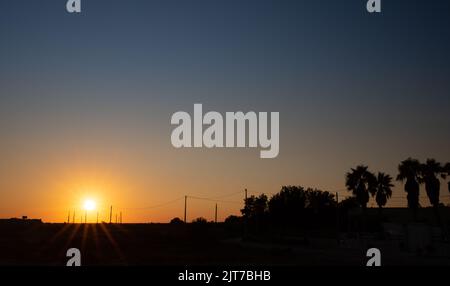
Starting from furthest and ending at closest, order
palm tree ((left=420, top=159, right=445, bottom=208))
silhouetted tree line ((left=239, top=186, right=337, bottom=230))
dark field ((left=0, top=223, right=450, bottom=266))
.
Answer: silhouetted tree line ((left=239, top=186, right=337, bottom=230)), palm tree ((left=420, top=159, right=445, bottom=208)), dark field ((left=0, top=223, right=450, bottom=266))

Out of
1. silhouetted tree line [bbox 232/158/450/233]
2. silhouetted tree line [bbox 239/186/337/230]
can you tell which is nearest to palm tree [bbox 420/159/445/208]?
silhouetted tree line [bbox 232/158/450/233]

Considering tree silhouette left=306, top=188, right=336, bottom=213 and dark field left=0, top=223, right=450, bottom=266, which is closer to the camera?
dark field left=0, top=223, right=450, bottom=266

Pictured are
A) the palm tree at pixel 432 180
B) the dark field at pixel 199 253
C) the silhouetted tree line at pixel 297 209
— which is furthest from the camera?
the silhouetted tree line at pixel 297 209

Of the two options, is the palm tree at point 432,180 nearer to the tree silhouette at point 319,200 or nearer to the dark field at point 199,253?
the dark field at point 199,253

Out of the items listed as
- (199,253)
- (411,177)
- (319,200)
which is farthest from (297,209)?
(199,253)

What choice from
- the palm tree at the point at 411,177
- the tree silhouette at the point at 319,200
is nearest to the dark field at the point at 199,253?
the palm tree at the point at 411,177

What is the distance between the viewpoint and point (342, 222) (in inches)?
3472

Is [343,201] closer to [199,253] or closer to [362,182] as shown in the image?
[362,182]

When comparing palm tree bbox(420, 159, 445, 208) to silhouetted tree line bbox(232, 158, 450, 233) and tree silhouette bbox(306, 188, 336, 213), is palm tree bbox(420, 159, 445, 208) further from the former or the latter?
tree silhouette bbox(306, 188, 336, 213)
